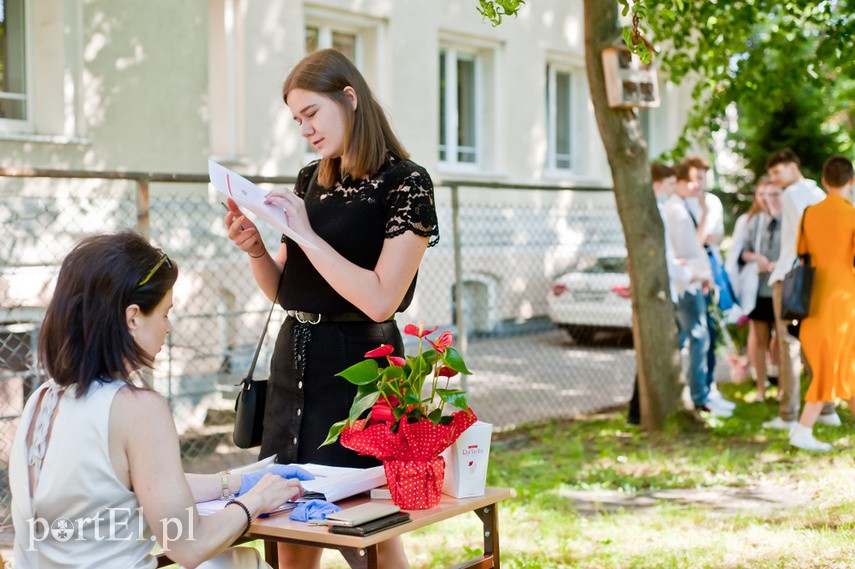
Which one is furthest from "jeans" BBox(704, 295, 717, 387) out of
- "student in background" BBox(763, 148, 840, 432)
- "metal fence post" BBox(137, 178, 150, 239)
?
"metal fence post" BBox(137, 178, 150, 239)

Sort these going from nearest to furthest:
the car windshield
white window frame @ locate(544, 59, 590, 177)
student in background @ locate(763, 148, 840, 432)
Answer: student in background @ locate(763, 148, 840, 432), the car windshield, white window frame @ locate(544, 59, 590, 177)

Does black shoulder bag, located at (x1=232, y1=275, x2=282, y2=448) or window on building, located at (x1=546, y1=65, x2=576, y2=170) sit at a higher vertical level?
window on building, located at (x1=546, y1=65, x2=576, y2=170)

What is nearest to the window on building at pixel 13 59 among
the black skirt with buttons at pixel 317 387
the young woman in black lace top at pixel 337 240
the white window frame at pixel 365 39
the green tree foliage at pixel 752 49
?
the white window frame at pixel 365 39

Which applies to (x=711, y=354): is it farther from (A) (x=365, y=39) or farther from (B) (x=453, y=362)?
(A) (x=365, y=39)

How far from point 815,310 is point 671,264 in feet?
4.54

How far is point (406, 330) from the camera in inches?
117

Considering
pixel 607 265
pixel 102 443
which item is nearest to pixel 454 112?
pixel 607 265

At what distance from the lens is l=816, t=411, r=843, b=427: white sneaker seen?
804 cm

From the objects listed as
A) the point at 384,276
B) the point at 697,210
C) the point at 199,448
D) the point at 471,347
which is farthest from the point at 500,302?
the point at 384,276

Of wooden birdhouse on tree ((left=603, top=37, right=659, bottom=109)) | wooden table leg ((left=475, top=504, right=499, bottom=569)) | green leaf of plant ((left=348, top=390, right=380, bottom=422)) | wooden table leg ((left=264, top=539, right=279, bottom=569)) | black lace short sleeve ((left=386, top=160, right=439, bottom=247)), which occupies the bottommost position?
wooden table leg ((left=264, top=539, right=279, bottom=569))

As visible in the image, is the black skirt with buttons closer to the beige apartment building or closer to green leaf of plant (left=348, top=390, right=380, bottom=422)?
green leaf of plant (left=348, top=390, right=380, bottom=422)

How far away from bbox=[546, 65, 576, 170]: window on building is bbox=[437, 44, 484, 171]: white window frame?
6.01 feet

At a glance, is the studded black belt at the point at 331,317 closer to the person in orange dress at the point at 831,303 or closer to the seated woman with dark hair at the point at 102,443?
the seated woman with dark hair at the point at 102,443

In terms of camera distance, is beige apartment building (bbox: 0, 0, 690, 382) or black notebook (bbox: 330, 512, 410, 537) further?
beige apartment building (bbox: 0, 0, 690, 382)
